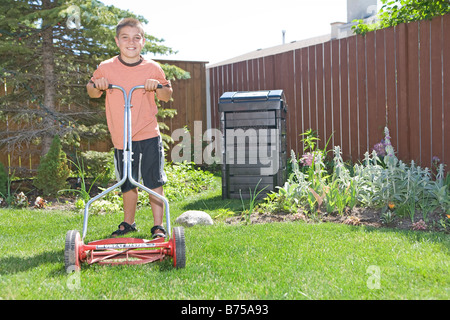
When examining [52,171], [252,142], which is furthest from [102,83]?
[52,171]

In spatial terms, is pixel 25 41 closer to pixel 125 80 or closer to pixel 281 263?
pixel 125 80

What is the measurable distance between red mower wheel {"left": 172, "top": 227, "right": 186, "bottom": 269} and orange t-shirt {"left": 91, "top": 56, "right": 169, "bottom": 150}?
1.02 metres

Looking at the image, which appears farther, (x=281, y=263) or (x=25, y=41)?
(x=25, y=41)

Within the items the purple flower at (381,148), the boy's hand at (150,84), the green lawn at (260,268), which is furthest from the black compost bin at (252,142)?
the boy's hand at (150,84)

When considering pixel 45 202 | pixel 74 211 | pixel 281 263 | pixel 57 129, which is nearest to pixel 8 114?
pixel 57 129

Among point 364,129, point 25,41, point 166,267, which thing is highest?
point 25,41

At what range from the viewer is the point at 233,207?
4770 mm

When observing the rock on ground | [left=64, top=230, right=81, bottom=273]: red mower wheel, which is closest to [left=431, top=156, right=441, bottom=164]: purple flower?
the rock on ground

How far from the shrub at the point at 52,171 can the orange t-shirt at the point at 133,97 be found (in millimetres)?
2299

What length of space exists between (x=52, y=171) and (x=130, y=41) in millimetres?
2703

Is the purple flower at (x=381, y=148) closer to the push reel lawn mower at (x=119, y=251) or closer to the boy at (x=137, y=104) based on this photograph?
the boy at (x=137, y=104)

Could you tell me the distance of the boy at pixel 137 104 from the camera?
340cm

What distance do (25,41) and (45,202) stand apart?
230cm

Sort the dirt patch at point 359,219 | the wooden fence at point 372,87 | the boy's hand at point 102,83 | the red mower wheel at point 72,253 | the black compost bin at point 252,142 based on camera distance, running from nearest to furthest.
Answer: the red mower wheel at point 72,253, the boy's hand at point 102,83, the dirt patch at point 359,219, the black compost bin at point 252,142, the wooden fence at point 372,87
